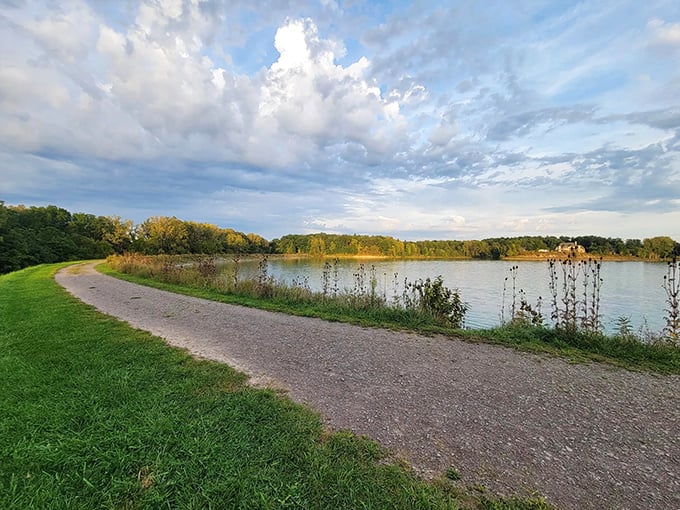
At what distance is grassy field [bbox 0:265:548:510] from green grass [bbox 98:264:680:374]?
150 inches

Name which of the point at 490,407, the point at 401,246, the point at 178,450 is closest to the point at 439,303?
the point at 490,407

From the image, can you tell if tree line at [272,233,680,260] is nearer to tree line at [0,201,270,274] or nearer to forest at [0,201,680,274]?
forest at [0,201,680,274]

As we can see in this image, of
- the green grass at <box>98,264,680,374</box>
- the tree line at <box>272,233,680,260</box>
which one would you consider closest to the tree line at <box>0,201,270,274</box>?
the tree line at <box>272,233,680,260</box>

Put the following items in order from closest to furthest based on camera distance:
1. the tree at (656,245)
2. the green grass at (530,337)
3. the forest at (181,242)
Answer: the green grass at (530,337), the tree at (656,245), the forest at (181,242)

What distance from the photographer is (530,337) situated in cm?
584

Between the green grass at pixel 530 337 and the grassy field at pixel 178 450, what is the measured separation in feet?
12.5

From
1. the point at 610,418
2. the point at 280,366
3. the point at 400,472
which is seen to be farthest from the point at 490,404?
the point at 280,366

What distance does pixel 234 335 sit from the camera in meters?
6.04

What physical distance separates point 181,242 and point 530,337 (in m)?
62.0

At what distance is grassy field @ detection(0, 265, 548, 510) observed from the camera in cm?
202

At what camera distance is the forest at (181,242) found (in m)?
33.0

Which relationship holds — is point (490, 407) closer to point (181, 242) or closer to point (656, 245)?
point (656, 245)

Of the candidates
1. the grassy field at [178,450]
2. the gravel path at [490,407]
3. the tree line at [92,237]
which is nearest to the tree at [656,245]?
the gravel path at [490,407]

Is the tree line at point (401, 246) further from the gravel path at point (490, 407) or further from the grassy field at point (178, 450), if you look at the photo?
the grassy field at point (178, 450)
